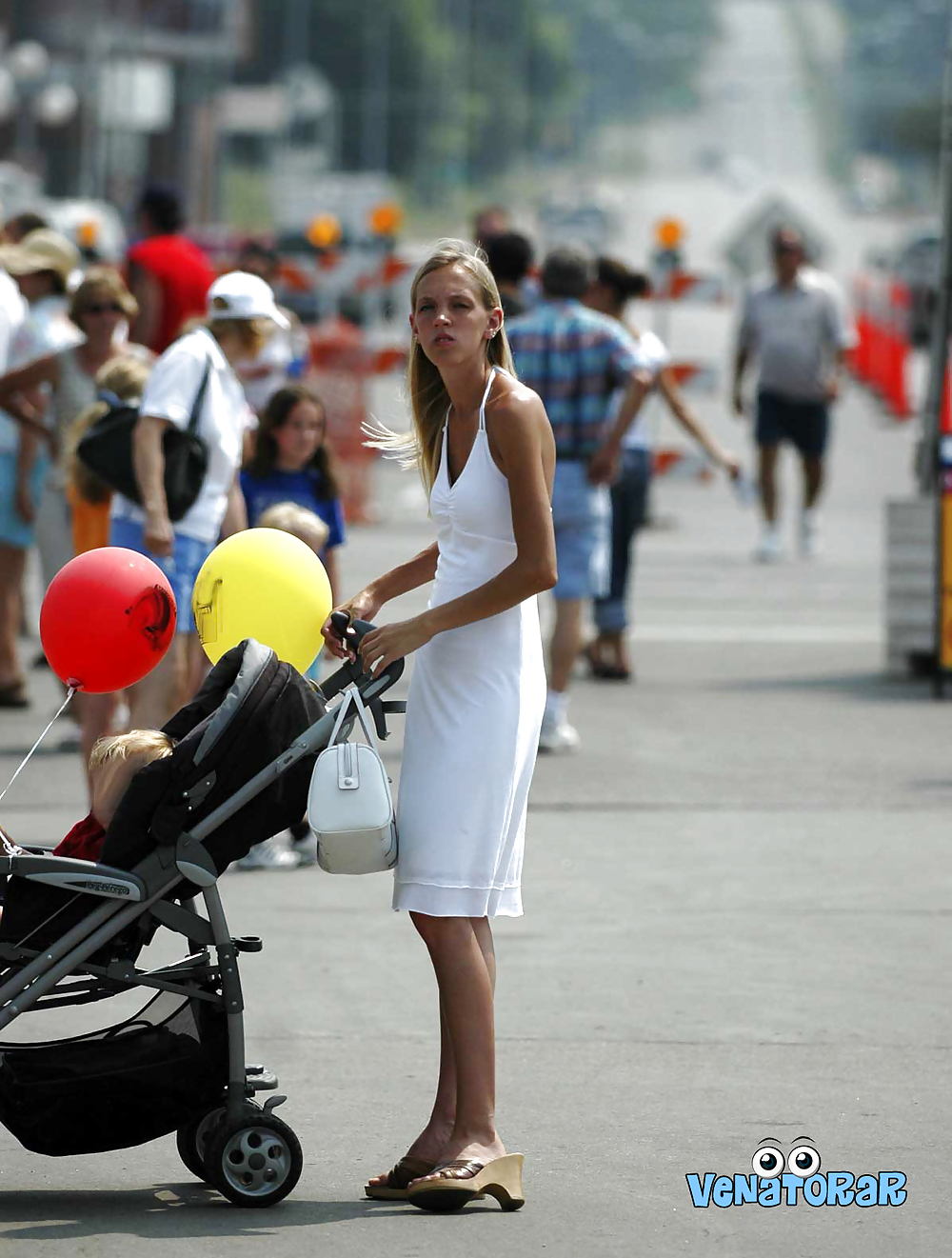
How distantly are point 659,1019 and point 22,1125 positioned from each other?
191 cm

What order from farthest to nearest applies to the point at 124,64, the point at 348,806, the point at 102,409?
the point at 124,64 → the point at 102,409 → the point at 348,806

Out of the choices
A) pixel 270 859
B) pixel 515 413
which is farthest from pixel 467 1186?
pixel 270 859

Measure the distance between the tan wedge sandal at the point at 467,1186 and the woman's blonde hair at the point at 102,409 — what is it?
3.97 meters

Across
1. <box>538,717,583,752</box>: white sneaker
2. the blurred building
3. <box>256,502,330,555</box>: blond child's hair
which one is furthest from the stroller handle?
the blurred building

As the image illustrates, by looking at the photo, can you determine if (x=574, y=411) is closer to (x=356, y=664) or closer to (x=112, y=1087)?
(x=356, y=664)

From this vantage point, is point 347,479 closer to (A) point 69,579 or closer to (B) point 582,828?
(B) point 582,828

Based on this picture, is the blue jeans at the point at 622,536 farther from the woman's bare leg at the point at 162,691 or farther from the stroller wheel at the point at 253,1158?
the stroller wheel at the point at 253,1158

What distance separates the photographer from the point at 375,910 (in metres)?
7.09

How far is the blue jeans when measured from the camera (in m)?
11.4

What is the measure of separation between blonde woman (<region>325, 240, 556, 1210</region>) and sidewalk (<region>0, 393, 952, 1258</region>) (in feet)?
0.61

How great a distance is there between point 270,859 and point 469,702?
3.18 metres

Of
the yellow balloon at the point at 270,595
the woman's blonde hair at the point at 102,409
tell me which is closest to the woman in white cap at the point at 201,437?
the woman's blonde hair at the point at 102,409

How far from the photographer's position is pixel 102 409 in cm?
832

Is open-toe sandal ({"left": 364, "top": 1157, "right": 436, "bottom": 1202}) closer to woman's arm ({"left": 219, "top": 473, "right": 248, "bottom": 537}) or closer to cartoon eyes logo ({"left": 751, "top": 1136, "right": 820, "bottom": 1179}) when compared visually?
cartoon eyes logo ({"left": 751, "top": 1136, "right": 820, "bottom": 1179})
